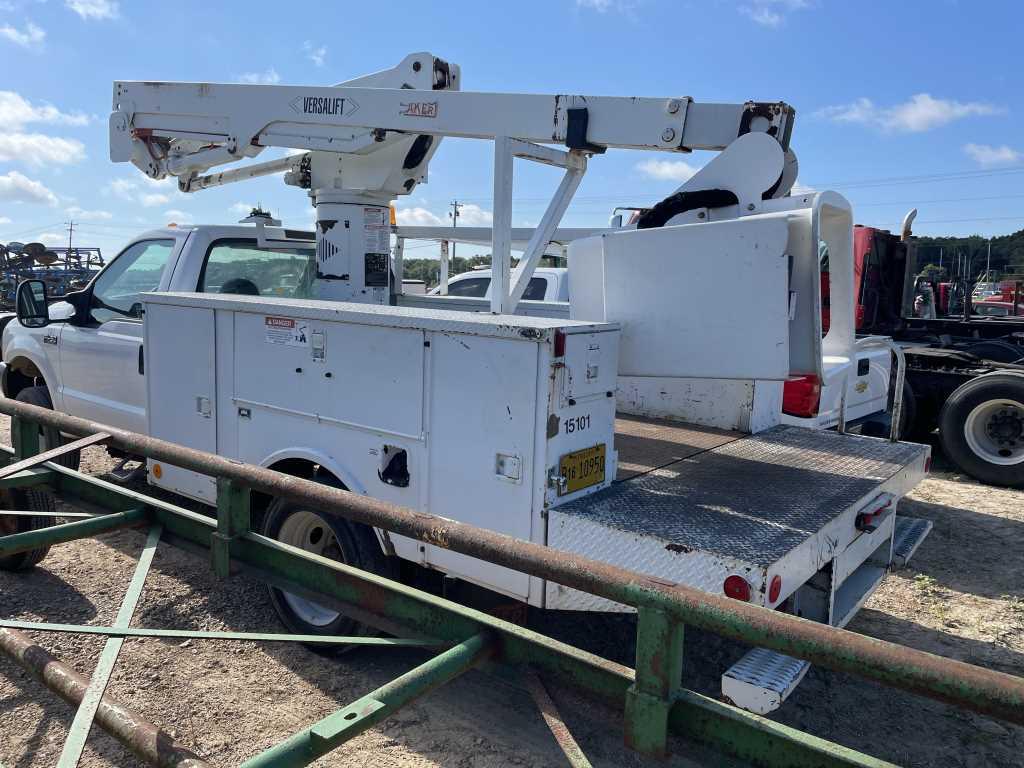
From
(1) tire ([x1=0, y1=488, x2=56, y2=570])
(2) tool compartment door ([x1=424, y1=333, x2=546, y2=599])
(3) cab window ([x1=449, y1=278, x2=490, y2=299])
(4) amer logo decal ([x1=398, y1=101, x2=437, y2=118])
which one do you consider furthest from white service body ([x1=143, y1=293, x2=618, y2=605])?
(3) cab window ([x1=449, y1=278, x2=490, y2=299])

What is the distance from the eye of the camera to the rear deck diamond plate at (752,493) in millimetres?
2881

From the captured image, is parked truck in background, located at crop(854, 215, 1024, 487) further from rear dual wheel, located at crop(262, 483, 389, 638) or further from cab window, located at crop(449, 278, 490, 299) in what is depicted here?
rear dual wheel, located at crop(262, 483, 389, 638)

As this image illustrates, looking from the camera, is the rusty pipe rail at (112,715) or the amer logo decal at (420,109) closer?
the rusty pipe rail at (112,715)

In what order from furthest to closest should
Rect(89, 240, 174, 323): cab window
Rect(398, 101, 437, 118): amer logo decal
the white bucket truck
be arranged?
1. Rect(89, 240, 174, 323): cab window
2. Rect(398, 101, 437, 118): amer logo decal
3. the white bucket truck

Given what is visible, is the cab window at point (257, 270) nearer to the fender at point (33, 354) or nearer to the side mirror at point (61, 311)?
the side mirror at point (61, 311)

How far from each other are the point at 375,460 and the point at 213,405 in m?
1.24

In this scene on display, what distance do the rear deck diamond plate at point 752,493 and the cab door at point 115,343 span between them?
3.54 m

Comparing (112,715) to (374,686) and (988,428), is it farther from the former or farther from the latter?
(988,428)

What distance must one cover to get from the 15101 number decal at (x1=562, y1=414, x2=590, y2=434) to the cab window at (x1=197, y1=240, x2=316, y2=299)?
10.7 feet

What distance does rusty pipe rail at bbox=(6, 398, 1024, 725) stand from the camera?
1.44m

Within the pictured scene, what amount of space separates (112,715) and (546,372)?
1.68 m

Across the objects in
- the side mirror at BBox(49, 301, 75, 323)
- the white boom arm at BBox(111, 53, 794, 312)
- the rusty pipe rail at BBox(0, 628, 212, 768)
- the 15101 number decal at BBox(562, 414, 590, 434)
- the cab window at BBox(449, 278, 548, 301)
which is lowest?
the rusty pipe rail at BBox(0, 628, 212, 768)

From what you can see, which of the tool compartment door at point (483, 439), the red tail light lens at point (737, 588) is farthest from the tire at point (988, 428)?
the tool compartment door at point (483, 439)

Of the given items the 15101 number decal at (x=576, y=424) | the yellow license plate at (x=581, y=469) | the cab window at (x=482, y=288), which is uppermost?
the cab window at (x=482, y=288)
